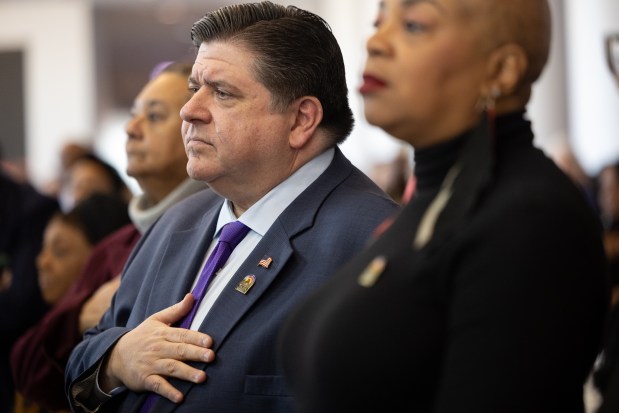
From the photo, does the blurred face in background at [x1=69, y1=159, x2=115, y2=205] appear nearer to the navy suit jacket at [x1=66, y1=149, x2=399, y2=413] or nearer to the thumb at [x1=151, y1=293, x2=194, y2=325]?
the navy suit jacket at [x1=66, y1=149, x2=399, y2=413]

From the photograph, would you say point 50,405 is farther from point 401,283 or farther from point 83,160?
point 83,160

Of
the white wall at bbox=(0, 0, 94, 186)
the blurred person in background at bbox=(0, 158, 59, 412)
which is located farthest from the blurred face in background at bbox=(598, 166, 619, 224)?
the white wall at bbox=(0, 0, 94, 186)

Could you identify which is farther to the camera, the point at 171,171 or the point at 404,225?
the point at 171,171

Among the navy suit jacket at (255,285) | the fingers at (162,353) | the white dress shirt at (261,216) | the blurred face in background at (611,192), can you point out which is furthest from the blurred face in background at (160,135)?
the blurred face in background at (611,192)

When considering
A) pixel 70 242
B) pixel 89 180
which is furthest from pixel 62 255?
pixel 89 180

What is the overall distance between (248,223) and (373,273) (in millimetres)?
935

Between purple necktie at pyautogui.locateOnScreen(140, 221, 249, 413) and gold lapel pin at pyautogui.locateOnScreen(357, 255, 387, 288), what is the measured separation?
89cm

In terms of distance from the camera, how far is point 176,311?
2295 mm

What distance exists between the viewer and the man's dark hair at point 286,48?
2.40m

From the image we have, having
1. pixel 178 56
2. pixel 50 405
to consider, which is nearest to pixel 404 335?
pixel 50 405

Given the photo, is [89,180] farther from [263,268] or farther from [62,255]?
[263,268]

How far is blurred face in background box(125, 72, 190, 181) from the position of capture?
3.34 m

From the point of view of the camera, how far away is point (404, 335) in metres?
1.42

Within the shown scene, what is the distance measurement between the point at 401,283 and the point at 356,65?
12.5 m
